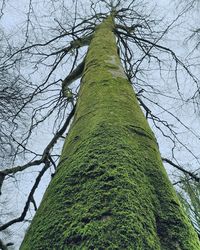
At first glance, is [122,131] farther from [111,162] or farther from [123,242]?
[123,242]

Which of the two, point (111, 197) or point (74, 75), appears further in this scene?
point (74, 75)

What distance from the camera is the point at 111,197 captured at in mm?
933

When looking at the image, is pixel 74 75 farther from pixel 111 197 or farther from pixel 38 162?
pixel 111 197

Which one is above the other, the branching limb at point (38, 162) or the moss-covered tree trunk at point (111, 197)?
the branching limb at point (38, 162)

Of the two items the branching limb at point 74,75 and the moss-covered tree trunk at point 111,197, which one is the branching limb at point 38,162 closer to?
the branching limb at point 74,75

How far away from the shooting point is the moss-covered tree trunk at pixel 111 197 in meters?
0.81

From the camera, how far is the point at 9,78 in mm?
4691

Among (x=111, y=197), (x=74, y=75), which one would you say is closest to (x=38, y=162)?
(x=74, y=75)

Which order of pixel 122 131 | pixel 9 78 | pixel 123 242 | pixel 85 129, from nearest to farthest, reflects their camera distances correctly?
pixel 123 242
pixel 122 131
pixel 85 129
pixel 9 78

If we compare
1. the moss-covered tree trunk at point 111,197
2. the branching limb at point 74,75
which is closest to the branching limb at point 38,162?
the branching limb at point 74,75

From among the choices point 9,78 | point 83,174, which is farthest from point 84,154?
point 9,78

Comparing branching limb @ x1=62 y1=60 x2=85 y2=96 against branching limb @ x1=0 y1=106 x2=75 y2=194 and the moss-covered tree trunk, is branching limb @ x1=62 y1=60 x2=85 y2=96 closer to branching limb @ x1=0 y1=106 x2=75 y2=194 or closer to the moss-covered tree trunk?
branching limb @ x1=0 y1=106 x2=75 y2=194

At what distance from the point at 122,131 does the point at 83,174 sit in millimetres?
367

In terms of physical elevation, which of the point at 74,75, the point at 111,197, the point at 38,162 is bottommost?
the point at 111,197
